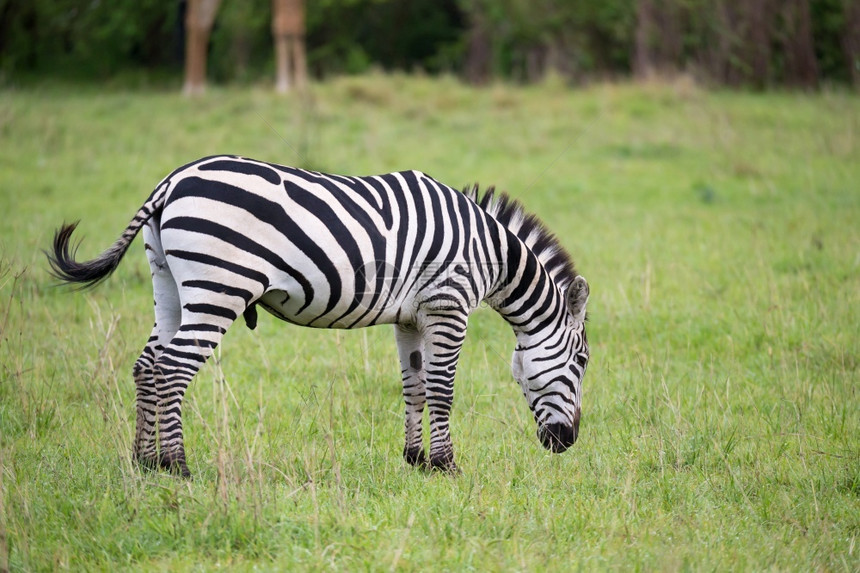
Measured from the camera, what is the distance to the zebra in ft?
14.6

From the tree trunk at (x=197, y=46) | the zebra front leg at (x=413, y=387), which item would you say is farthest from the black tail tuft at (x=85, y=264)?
the tree trunk at (x=197, y=46)

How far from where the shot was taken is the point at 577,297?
5.31 metres

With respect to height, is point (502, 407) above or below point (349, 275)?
below

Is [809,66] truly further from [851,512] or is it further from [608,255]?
[851,512]

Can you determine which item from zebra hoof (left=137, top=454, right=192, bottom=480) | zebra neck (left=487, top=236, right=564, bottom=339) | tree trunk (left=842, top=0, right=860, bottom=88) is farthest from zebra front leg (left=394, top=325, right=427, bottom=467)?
tree trunk (left=842, top=0, right=860, bottom=88)

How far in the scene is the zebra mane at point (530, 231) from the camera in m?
5.47

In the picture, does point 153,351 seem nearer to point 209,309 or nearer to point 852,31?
point 209,309

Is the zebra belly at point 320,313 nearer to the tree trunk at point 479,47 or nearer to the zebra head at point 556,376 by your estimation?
the zebra head at point 556,376

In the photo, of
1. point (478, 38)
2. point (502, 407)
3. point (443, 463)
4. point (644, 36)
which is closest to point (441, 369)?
point (443, 463)

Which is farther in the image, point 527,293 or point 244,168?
point 527,293

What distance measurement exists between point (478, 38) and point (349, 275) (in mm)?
26466

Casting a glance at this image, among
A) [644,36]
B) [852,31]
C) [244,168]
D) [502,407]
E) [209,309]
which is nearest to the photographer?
[209,309]

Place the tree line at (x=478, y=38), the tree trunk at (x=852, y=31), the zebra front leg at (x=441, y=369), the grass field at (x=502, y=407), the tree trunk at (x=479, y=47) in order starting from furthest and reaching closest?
the tree trunk at (x=479, y=47), the tree line at (x=478, y=38), the tree trunk at (x=852, y=31), the zebra front leg at (x=441, y=369), the grass field at (x=502, y=407)

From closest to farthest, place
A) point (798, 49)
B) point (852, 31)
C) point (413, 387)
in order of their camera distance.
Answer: point (413, 387)
point (852, 31)
point (798, 49)
